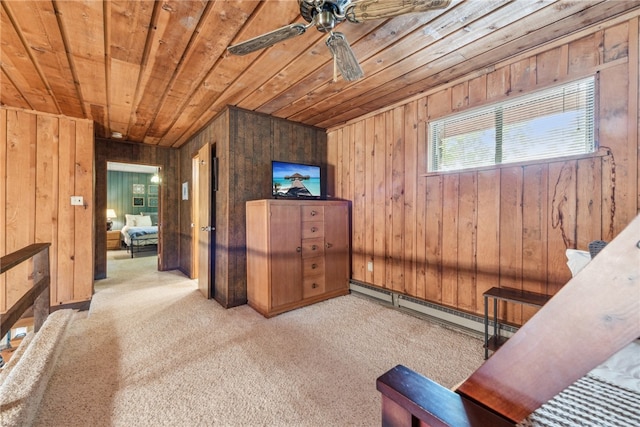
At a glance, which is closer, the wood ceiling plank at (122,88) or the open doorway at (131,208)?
the wood ceiling plank at (122,88)

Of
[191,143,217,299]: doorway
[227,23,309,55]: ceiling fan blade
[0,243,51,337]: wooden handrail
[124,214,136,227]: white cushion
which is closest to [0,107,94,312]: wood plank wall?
[0,243,51,337]: wooden handrail

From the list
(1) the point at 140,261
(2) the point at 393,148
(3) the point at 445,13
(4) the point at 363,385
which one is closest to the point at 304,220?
(2) the point at 393,148

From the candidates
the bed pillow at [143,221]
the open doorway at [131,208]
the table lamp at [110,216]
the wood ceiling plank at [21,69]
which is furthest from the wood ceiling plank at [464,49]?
the table lamp at [110,216]

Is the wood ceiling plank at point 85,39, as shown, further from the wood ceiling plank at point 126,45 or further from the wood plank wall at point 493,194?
the wood plank wall at point 493,194

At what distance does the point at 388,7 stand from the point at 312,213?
217 cm

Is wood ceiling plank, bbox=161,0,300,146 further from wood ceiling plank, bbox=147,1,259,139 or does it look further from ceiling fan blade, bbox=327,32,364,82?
ceiling fan blade, bbox=327,32,364,82

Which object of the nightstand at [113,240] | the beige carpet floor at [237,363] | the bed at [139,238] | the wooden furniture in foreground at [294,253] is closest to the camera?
the beige carpet floor at [237,363]

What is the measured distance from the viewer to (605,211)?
177cm

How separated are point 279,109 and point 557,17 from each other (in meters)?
2.47

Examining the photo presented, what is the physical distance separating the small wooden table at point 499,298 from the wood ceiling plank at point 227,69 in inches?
94.0

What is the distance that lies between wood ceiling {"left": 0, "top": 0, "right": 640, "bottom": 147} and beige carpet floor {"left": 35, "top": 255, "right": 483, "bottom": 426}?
7.52 feet

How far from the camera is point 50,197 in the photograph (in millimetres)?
3033

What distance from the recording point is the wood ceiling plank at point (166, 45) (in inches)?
61.7

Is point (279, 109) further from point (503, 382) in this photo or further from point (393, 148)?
point (503, 382)
